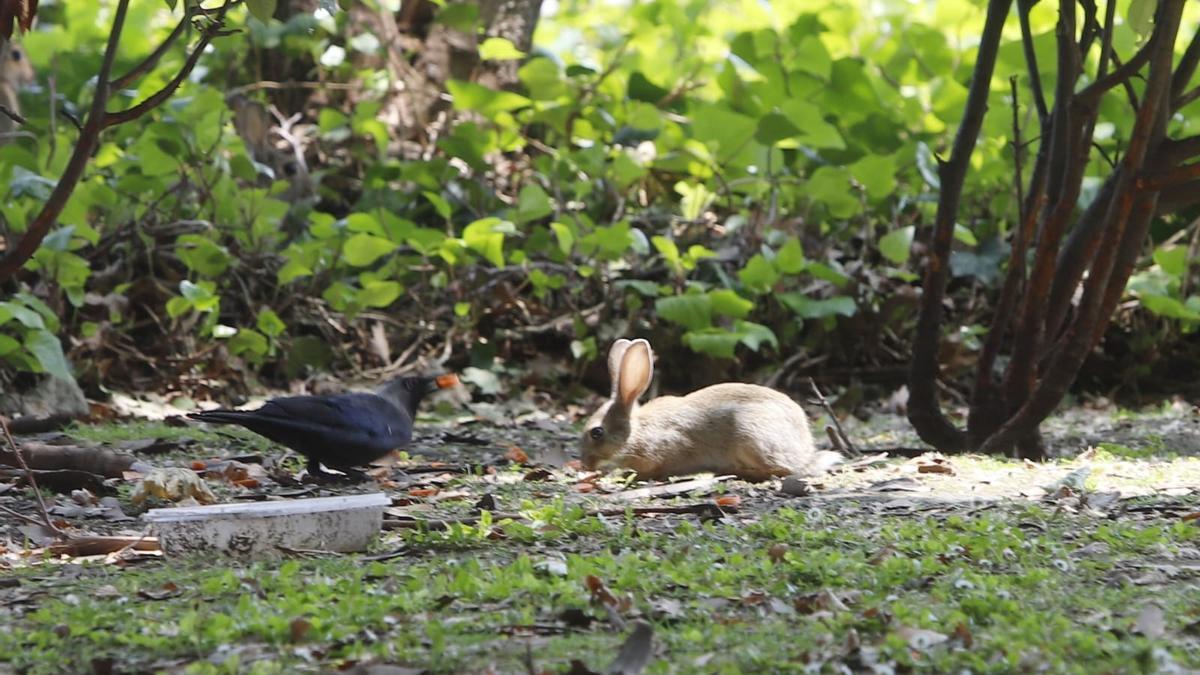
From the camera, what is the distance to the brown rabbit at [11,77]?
728 centimetres

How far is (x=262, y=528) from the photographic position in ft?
11.2

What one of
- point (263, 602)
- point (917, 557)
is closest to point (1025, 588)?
point (917, 557)

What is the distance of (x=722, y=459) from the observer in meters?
4.95

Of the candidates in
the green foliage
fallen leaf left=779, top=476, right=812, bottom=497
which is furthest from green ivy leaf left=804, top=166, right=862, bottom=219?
fallen leaf left=779, top=476, right=812, bottom=497

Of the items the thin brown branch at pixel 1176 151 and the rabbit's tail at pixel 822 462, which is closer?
the thin brown branch at pixel 1176 151

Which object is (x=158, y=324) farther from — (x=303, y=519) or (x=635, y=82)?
(x=303, y=519)

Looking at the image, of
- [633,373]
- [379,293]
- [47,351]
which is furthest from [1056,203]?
[47,351]

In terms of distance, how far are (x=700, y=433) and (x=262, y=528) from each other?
1.96 m

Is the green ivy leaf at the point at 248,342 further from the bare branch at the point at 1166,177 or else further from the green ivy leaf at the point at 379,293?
the bare branch at the point at 1166,177

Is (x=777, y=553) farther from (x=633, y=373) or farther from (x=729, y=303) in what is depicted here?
(x=729, y=303)

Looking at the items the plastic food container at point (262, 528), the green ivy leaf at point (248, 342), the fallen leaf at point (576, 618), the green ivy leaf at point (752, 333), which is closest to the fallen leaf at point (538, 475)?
the plastic food container at point (262, 528)

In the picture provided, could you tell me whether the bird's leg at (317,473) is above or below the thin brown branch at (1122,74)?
below

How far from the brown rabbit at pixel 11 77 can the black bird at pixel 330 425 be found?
2723 millimetres

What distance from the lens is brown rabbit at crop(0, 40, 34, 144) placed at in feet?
23.9
